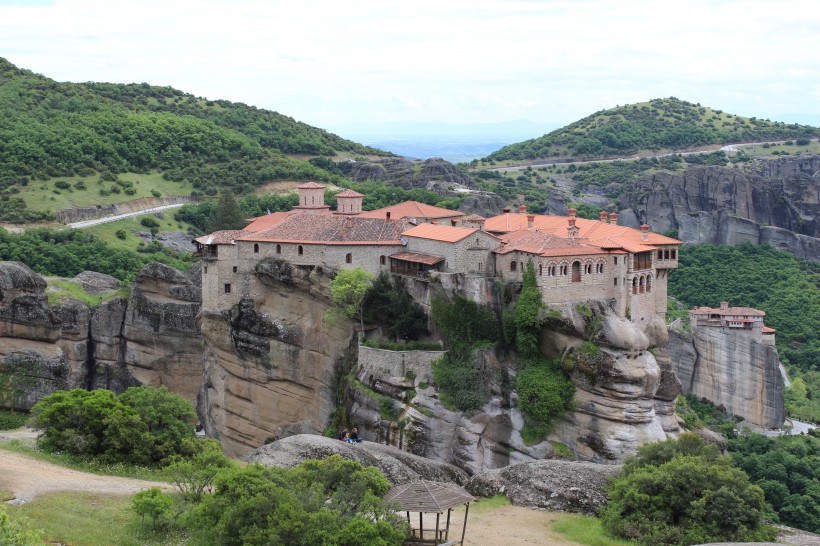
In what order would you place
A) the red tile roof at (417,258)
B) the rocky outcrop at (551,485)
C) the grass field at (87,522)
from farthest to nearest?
the red tile roof at (417,258), the rocky outcrop at (551,485), the grass field at (87,522)

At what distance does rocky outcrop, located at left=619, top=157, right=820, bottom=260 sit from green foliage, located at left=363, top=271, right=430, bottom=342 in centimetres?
5675

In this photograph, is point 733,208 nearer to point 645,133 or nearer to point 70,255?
point 70,255

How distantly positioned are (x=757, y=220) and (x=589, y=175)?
47656 millimetres

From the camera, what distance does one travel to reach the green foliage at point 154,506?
30.8 meters

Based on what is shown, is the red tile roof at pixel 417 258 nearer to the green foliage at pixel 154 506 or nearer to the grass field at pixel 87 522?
the grass field at pixel 87 522

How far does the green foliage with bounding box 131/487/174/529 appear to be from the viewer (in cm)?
3084

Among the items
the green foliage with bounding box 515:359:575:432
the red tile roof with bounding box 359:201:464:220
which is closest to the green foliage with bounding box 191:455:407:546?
the green foliage with bounding box 515:359:575:432

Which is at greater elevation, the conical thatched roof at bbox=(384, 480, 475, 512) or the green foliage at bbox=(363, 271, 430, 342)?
the green foliage at bbox=(363, 271, 430, 342)

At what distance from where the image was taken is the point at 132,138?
11262cm

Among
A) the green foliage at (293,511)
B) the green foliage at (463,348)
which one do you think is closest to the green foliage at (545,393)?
the green foliage at (463,348)

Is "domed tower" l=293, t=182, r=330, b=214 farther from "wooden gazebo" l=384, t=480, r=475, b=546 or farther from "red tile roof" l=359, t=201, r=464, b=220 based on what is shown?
"wooden gazebo" l=384, t=480, r=475, b=546

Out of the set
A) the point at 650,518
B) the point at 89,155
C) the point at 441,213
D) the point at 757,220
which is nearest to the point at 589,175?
the point at 757,220

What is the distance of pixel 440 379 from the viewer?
52.7 meters

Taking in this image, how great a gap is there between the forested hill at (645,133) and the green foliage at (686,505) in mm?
138351
